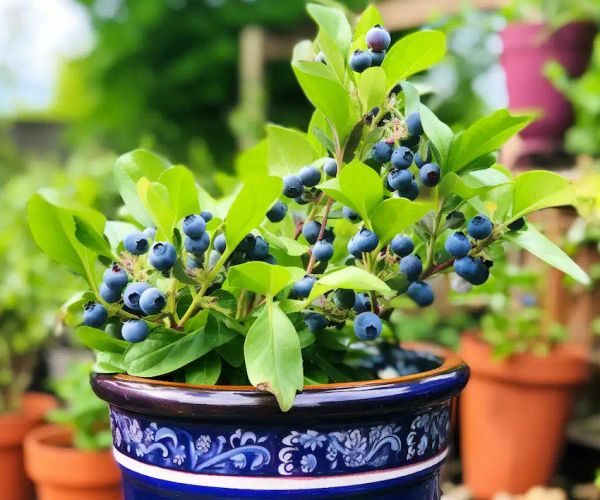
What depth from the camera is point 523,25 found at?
5.21 ft

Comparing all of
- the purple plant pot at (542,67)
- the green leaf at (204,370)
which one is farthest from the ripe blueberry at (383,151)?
the purple plant pot at (542,67)

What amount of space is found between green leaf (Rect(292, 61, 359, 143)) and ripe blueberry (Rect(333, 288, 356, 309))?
0.42 ft

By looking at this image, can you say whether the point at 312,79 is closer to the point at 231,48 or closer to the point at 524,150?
the point at 524,150

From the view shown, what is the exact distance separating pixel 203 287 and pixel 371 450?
0.18 metres

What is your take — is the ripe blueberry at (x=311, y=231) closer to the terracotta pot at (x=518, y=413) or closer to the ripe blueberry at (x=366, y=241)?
the ripe blueberry at (x=366, y=241)

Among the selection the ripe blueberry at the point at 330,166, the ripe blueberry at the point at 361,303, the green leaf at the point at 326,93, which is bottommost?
the ripe blueberry at the point at 361,303

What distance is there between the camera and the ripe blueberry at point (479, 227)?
1.80ft

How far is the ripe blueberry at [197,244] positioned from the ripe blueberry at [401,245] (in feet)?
0.48

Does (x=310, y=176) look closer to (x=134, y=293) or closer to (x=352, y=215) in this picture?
(x=352, y=215)

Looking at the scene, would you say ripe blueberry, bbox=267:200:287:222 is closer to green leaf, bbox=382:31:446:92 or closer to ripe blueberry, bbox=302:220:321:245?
ripe blueberry, bbox=302:220:321:245

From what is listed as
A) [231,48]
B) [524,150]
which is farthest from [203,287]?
[231,48]

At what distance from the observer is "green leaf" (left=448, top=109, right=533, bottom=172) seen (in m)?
0.56

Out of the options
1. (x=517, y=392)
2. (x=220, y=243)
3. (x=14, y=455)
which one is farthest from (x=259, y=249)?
(x=14, y=455)

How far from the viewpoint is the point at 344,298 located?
0.56m
